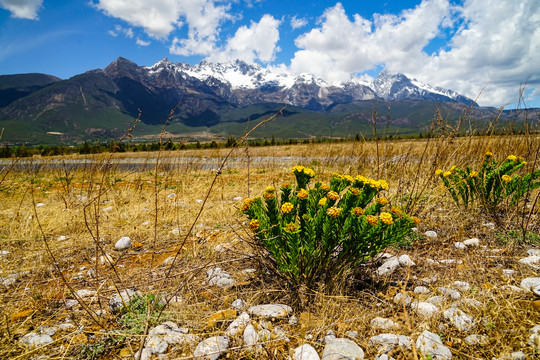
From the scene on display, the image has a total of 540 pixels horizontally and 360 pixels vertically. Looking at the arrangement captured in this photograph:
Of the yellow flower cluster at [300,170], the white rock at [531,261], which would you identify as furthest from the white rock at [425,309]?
the yellow flower cluster at [300,170]

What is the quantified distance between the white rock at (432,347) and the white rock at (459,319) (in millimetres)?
184

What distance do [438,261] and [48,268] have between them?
3.84 m

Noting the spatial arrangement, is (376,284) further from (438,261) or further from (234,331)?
(234,331)

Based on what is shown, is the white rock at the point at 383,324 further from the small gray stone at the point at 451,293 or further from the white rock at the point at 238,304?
the white rock at the point at 238,304

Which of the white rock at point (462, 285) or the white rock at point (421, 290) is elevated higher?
the white rock at point (462, 285)

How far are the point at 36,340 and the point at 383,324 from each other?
2.17 m

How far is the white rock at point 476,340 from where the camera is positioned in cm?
135

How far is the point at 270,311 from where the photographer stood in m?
1.67

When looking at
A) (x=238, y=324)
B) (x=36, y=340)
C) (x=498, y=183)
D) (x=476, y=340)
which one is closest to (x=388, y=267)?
(x=476, y=340)

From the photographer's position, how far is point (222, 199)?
506 cm

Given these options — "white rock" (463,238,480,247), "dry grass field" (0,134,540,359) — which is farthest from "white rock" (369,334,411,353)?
"white rock" (463,238,480,247)

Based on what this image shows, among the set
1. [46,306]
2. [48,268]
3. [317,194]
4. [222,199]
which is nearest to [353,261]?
[317,194]

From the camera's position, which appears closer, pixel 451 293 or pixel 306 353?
pixel 306 353

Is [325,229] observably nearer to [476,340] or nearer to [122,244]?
[476,340]
